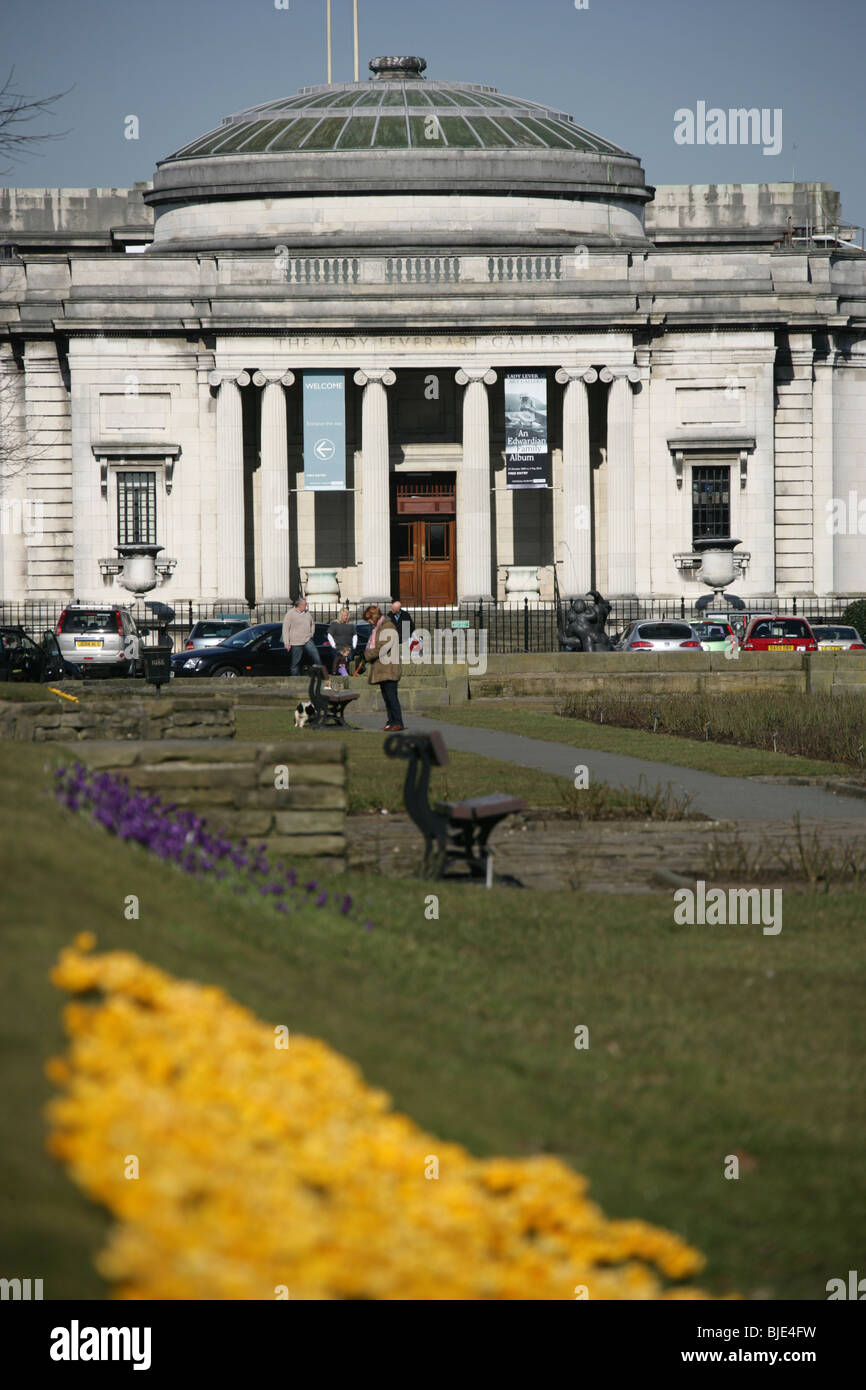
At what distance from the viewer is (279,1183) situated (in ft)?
16.9

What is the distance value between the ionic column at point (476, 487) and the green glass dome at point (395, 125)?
30.3ft

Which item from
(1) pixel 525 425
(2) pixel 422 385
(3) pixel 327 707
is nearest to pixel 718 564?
(1) pixel 525 425

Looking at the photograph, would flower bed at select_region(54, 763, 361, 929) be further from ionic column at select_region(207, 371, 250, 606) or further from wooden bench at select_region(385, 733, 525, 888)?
ionic column at select_region(207, 371, 250, 606)

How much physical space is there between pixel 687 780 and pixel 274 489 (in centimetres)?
4183

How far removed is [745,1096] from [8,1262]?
3.76 m

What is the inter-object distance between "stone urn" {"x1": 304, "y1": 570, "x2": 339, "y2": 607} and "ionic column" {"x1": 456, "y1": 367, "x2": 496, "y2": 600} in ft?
14.8

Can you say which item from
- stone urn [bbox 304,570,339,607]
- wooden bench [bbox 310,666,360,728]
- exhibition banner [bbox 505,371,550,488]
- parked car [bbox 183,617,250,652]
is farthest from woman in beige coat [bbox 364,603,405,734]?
exhibition banner [bbox 505,371,550,488]

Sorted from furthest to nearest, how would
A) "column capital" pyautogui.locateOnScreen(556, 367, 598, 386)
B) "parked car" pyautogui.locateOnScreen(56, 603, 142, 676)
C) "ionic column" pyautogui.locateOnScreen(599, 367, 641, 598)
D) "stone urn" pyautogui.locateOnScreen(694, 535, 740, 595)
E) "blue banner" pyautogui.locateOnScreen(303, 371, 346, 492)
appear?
"ionic column" pyautogui.locateOnScreen(599, 367, 641, 598), "column capital" pyautogui.locateOnScreen(556, 367, 598, 386), "stone urn" pyautogui.locateOnScreen(694, 535, 740, 595), "blue banner" pyautogui.locateOnScreen(303, 371, 346, 492), "parked car" pyautogui.locateOnScreen(56, 603, 142, 676)

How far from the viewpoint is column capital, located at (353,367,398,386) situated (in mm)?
Result: 60237

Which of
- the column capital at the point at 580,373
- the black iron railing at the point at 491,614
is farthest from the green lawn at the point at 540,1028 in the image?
the column capital at the point at 580,373

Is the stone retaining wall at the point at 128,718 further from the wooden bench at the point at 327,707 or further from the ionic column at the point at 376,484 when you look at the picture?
the ionic column at the point at 376,484

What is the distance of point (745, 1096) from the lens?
25.4ft

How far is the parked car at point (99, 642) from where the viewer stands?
45.5 m
